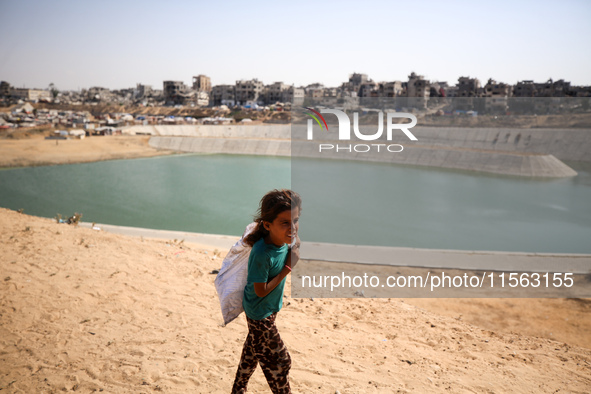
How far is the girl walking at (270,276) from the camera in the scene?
6.46 feet

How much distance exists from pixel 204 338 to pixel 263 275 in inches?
79.3

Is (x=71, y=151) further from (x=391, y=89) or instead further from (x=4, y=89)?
(x=4, y=89)

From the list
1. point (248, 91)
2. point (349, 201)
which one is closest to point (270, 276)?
point (349, 201)

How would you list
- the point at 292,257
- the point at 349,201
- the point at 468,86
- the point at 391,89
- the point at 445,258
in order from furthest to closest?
the point at 391,89
the point at 468,86
the point at 349,201
the point at 445,258
the point at 292,257

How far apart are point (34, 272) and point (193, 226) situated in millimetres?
9578

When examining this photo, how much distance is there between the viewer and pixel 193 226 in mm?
14414

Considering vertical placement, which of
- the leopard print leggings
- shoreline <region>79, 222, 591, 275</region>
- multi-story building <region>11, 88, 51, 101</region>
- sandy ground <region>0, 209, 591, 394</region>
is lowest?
shoreline <region>79, 222, 591, 275</region>

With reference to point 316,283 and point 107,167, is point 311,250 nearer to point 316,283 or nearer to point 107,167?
point 316,283

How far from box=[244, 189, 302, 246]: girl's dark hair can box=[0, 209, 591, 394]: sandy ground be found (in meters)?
1.45

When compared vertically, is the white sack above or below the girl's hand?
below

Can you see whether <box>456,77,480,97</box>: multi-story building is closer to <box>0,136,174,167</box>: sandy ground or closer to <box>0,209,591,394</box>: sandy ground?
<box>0,136,174,167</box>: sandy ground

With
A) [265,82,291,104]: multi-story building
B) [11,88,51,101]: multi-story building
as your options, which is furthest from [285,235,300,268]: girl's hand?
[11,88,51,101]: multi-story building

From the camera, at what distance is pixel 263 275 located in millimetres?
1954

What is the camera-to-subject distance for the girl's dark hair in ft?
6.48
